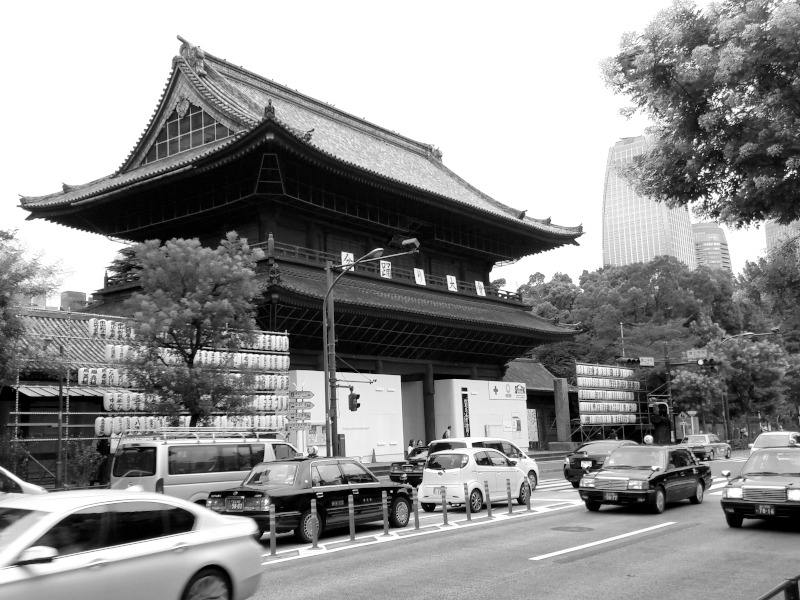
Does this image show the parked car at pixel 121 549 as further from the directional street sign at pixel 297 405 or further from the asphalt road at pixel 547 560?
the directional street sign at pixel 297 405

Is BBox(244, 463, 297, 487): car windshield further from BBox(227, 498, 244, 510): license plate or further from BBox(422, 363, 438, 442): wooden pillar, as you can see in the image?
BBox(422, 363, 438, 442): wooden pillar

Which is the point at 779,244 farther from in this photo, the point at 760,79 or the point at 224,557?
the point at 224,557

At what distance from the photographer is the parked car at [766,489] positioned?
13367 mm

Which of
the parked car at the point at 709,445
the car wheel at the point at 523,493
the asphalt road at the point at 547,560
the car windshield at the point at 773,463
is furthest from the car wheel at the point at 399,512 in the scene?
the parked car at the point at 709,445

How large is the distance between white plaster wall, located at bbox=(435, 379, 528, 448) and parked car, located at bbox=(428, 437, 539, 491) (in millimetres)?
15860

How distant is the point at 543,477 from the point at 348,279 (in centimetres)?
1184

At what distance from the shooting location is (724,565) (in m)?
10.9

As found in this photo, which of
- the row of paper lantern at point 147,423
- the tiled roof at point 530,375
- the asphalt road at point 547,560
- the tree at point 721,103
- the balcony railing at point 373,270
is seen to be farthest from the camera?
the tiled roof at point 530,375

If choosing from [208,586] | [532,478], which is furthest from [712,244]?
[208,586]

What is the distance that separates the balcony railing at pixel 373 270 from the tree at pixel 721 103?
16.6 metres

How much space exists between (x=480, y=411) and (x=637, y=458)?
2395 centimetres

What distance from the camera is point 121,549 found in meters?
6.77

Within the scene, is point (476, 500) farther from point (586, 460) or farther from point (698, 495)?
point (586, 460)

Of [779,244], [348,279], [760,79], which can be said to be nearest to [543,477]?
[348,279]
